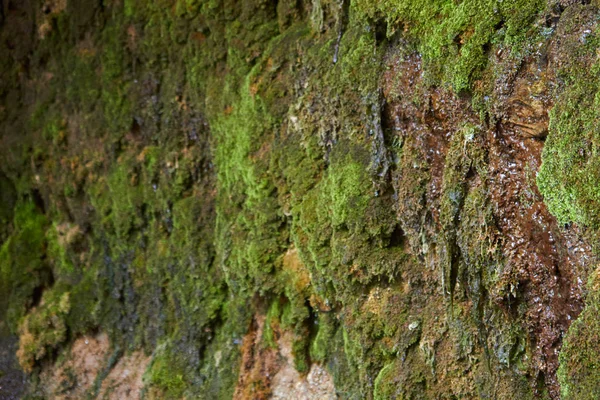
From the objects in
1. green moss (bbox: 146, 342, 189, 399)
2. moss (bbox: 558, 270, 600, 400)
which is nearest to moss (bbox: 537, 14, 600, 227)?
moss (bbox: 558, 270, 600, 400)

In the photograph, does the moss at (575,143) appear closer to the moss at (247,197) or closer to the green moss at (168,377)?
the moss at (247,197)

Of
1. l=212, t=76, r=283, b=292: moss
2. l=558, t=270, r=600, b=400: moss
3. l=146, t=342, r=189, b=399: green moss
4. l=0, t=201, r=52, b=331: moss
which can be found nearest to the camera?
l=558, t=270, r=600, b=400: moss

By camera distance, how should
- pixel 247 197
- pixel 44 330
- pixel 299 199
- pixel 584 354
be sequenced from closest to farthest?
1. pixel 584 354
2. pixel 299 199
3. pixel 247 197
4. pixel 44 330

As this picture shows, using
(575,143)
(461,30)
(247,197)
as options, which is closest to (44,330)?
(247,197)

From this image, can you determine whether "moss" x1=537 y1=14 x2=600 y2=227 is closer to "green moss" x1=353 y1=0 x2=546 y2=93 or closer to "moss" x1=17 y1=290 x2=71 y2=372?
"green moss" x1=353 y1=0 x2=546 y2=93

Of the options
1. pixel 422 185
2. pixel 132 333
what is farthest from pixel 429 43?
pixel 132 333

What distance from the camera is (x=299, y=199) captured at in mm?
4762

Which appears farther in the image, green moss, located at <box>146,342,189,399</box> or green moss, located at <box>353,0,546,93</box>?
green moss, located at <box>146,342,189,399</box>

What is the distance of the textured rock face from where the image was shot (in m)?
2.95

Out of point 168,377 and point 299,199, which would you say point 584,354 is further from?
point 168,377

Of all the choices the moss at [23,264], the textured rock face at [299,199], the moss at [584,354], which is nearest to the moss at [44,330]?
the textured rock face at [299,199]

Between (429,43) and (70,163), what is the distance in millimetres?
5015

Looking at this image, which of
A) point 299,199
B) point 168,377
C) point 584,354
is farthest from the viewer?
point 168,377

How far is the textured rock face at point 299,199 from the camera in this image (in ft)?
9.66
